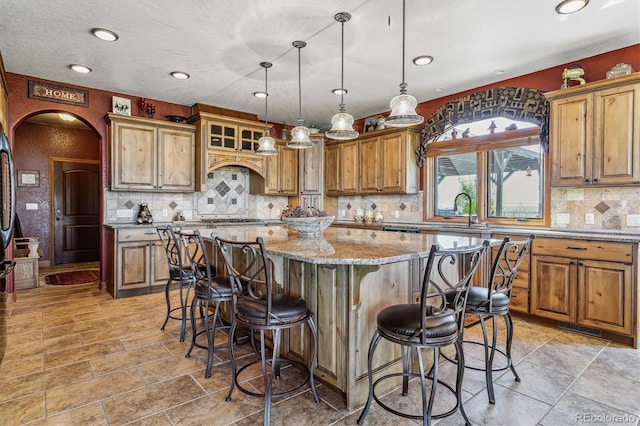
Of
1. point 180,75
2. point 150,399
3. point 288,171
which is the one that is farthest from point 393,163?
point 150,399

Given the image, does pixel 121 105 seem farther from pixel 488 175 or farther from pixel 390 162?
pixel 488 175

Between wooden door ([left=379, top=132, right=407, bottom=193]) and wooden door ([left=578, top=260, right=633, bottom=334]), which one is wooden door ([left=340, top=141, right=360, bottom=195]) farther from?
wooden door ([left=578, top=260, right=633, bottom=334])

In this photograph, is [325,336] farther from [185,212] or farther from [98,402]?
[185,212]

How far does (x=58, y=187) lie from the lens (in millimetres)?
6637

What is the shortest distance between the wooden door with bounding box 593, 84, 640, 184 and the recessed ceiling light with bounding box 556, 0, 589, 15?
907 millimetres

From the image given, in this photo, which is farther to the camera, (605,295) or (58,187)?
(58,187)

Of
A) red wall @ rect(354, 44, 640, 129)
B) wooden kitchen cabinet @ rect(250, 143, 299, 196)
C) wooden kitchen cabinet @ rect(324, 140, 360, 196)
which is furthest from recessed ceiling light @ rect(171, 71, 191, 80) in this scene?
red wall @ rect(354, 44, 640, 129)

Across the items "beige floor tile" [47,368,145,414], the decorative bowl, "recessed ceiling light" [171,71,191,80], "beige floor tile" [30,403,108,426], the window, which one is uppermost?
"recessed ceiling light" [171,71,191,80]

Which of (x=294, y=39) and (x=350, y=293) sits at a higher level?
(x=294, y=39)

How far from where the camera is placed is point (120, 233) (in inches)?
169

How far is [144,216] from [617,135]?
5299 mm

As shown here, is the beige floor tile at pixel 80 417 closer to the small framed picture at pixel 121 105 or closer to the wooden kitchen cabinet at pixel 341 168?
the small framed picture at pixel 121 105

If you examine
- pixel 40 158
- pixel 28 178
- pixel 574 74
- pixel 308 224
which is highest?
pixel 574 74

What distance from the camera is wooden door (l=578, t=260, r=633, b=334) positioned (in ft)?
9.48
